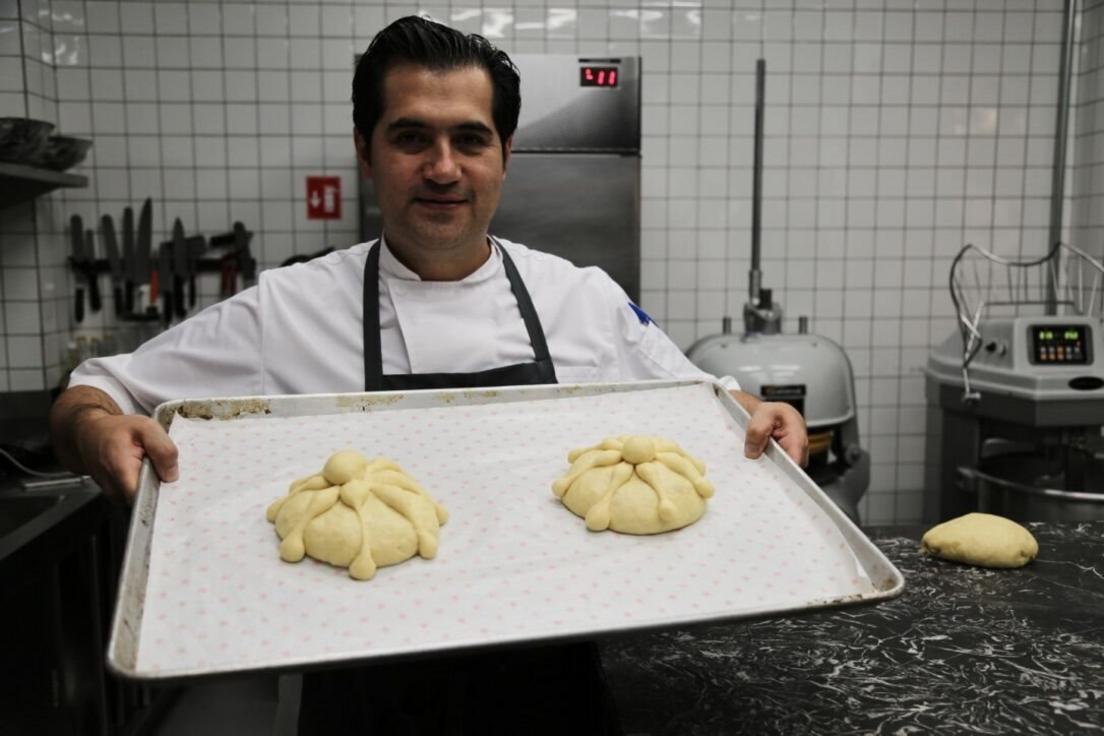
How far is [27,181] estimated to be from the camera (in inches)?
104

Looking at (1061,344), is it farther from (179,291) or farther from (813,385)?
(179,291)

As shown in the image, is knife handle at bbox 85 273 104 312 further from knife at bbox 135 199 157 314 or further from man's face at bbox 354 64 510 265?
man's face at bbox 354 64 510 265

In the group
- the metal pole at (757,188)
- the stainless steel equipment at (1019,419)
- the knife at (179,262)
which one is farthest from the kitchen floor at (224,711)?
the stainless steel equipment at (1019,419)

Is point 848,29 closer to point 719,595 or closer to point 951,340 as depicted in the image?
point 951,340

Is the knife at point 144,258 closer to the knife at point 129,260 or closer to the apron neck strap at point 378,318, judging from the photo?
the knife at point 129,260

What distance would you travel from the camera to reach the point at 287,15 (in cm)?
318

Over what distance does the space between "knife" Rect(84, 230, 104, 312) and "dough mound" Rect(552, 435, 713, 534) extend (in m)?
2.57

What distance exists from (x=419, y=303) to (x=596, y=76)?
149cm

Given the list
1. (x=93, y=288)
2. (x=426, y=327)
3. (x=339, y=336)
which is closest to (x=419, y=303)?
(x=426, y=327)

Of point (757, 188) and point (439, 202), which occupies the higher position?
point (757, 188)

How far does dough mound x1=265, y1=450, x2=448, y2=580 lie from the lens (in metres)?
0.99

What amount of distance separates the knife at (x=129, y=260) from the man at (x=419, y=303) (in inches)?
70.9

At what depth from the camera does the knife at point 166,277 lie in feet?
10.4

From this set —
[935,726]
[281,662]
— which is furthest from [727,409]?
[281,662]
